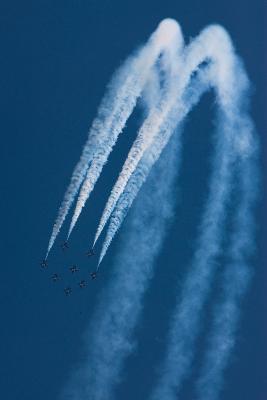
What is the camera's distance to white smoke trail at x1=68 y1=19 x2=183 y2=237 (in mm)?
14531

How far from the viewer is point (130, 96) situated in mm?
14570

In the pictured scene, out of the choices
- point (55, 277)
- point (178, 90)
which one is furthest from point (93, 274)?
point (178, 90)

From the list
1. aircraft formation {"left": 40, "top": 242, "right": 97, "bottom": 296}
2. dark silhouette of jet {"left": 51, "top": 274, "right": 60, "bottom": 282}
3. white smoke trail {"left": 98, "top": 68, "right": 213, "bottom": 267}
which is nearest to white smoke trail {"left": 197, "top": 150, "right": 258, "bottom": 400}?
white smoke trail {"left": 98, "top": 68, "right": 213, "bottom": 267}

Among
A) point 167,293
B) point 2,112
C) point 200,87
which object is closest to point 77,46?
point 2,112

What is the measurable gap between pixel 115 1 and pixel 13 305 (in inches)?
389

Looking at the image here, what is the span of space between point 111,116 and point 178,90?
2.14 meters

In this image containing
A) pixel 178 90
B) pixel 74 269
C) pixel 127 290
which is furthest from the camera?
pixel 127 290

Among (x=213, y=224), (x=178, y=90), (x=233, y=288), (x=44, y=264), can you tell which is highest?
(x=178, y=90)

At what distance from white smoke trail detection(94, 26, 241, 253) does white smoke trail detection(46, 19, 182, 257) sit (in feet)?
2.14

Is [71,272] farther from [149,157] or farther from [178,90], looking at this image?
[178,90]

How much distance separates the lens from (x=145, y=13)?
15.1 meters

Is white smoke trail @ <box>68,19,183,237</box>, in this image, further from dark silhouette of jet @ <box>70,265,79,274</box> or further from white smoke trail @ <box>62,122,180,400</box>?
white smoke trail @ <box>62,122,180,400</box>

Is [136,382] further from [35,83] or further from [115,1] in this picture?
[115,1]

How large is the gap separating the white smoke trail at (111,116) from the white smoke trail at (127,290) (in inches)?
63.5
